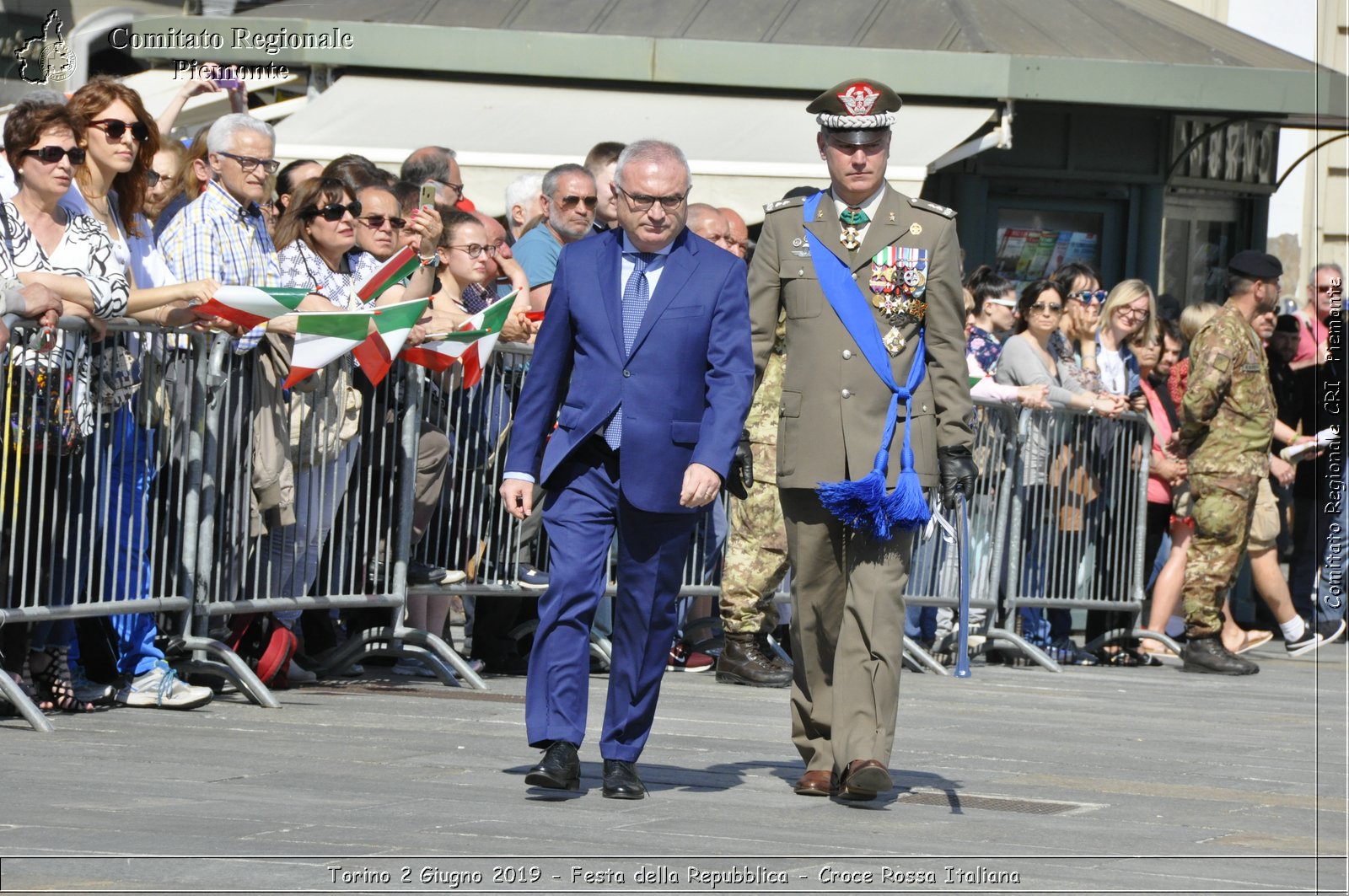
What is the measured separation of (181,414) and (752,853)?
3.66m

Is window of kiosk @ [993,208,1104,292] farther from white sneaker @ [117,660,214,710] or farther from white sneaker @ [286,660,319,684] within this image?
white sneaker @ [117,660,214,710]

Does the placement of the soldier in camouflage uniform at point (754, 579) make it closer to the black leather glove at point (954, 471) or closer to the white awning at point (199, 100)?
the black leather glove at point (954, 471)

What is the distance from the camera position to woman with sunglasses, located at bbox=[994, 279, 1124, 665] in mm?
12875

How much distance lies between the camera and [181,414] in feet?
28.7

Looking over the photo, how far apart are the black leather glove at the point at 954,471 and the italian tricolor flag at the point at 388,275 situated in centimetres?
308

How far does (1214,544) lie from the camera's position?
43.5ft

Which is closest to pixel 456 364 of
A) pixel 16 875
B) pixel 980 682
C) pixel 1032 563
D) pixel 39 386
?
pixel 39 386

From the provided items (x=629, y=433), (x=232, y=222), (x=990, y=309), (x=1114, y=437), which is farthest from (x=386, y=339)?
(x=1114, y=437)

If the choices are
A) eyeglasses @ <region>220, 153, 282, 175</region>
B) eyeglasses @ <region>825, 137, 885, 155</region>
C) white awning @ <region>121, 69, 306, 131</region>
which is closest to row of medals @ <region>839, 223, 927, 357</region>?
eyeglasses @ <region>825, 137, 885, 155</region>

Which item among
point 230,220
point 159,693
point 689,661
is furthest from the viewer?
point 689,661

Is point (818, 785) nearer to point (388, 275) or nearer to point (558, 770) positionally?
point (558, 770)

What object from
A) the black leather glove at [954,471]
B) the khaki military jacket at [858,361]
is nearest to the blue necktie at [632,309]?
the khaki military jacket at [858,361]

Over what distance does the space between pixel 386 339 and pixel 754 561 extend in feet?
7.48

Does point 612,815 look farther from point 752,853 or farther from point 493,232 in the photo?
point 493,232
